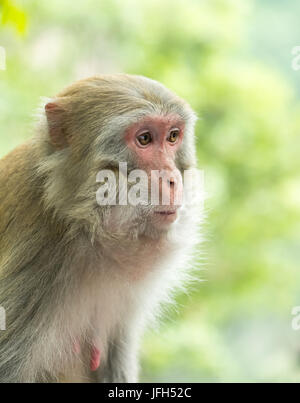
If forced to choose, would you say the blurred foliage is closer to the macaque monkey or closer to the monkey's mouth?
the macaque monkey

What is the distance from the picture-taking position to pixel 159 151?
11.1ft

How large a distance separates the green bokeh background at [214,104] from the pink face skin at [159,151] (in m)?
4.44

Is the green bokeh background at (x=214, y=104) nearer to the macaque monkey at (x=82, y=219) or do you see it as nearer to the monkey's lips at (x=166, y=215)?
the macaque monkey at (x=82, y=219)

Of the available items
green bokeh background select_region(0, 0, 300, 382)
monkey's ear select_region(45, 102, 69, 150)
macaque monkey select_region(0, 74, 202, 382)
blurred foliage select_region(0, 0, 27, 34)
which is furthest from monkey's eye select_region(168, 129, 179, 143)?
green bokeh background select_region(0, 0, 300, 382)

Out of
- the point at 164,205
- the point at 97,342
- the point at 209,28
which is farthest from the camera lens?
the point at 209,28

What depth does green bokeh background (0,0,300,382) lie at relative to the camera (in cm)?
811

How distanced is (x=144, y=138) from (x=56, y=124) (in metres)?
0.49

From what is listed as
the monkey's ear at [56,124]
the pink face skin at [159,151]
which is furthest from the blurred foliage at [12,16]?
the pink face skin at [159,151]

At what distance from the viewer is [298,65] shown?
5098 mm

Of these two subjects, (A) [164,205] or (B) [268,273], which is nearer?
(A) [164,205]
